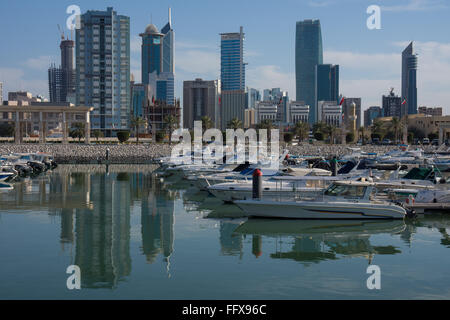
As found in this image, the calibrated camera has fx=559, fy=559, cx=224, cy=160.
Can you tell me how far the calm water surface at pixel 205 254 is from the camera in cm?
1945

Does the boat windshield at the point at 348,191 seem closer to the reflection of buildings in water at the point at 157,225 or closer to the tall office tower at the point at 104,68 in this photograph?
the reflection of buildings in water at the point at 157,225

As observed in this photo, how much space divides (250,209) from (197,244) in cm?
621

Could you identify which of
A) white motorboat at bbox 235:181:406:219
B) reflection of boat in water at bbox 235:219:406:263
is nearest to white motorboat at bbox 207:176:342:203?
white motorboat at bbox 235:181:406:219

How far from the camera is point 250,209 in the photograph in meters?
32.1

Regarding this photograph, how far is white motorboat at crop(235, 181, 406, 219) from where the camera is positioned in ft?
102

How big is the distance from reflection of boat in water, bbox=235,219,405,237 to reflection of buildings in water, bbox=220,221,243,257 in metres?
0.59

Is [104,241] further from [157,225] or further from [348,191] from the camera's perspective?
[348,191]

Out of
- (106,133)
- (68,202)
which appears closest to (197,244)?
(68,202)

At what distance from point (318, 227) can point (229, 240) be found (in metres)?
5.65

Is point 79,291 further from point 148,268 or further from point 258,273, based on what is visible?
point 258,273

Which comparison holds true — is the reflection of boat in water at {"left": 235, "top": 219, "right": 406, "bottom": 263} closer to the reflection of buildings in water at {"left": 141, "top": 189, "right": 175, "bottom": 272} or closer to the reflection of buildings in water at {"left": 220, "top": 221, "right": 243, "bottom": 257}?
the reflection of buildings in water at {"left": 220, "top": 221, "right": 243, "bottom": 257}

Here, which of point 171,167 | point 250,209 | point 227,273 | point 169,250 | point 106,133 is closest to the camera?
point 227,273

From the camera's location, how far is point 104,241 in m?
27.3

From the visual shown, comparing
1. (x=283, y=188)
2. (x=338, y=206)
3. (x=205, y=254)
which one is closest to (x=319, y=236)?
(x=338, y=206)
